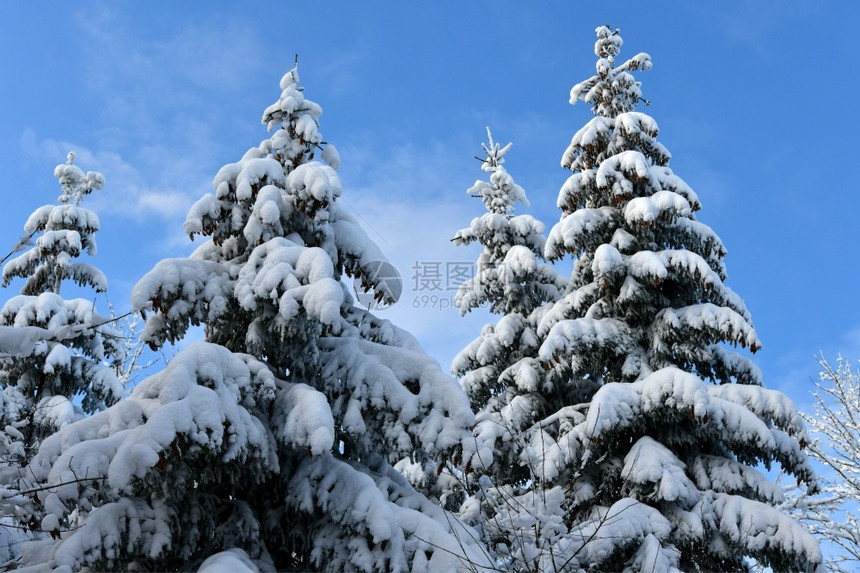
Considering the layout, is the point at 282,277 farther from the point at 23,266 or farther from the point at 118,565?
the point at 23,266

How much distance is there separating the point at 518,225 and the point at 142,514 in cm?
1186

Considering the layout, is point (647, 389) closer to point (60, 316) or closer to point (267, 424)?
Result: point (267, 424)

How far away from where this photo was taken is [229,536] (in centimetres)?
648

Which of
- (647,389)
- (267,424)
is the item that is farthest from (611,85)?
(267,424)

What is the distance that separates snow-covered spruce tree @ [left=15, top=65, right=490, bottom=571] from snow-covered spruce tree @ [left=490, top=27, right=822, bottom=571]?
1967mm

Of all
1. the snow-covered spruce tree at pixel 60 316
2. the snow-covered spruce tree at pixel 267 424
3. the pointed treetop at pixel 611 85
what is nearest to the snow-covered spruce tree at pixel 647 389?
the pointed treetop at pixel 611 85

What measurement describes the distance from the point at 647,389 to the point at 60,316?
39.0ft

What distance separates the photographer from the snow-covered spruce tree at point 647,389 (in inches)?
366

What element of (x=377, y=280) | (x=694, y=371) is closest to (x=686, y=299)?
(x=694, y=371)

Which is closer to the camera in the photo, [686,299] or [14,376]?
[686,299]

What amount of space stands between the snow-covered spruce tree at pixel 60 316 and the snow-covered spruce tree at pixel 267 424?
7.01m

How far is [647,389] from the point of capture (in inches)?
400

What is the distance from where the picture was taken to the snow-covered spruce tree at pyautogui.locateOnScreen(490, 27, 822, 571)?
929 cm

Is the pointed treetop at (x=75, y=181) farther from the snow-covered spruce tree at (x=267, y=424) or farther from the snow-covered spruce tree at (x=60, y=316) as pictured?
the snow-covered spruce tree at (x=267, y=424)
